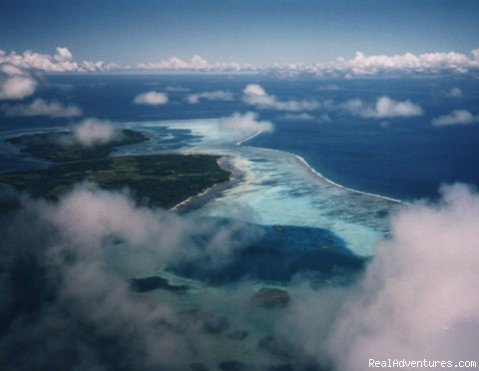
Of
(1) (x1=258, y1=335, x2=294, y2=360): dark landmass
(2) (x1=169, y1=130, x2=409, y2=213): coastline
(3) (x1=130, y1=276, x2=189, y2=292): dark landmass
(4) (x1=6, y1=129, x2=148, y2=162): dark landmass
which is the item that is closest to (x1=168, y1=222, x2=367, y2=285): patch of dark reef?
(3) (x1=130, y1=276, x2=189, y2=292): dark landmass

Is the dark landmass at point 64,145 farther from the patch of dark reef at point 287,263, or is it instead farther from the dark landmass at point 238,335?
the dark landmass at point 238,335

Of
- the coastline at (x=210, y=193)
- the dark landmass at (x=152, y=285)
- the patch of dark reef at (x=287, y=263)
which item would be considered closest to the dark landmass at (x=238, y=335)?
the patch of dark reef at (x=287, y=263)

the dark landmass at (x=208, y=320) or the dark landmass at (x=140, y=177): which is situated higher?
the dark landmass at (x=140, y=177)

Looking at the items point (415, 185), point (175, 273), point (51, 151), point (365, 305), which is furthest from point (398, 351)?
point (51, 151)

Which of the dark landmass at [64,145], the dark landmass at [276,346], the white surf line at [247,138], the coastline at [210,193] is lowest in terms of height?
the dark landmass at [276,346]

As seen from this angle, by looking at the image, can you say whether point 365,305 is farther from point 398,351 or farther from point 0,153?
point 0,153

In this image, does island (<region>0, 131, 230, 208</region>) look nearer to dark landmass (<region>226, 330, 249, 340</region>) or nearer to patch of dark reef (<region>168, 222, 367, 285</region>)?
patch of dark reef (<region>168, 222, 367, 285</region>)
